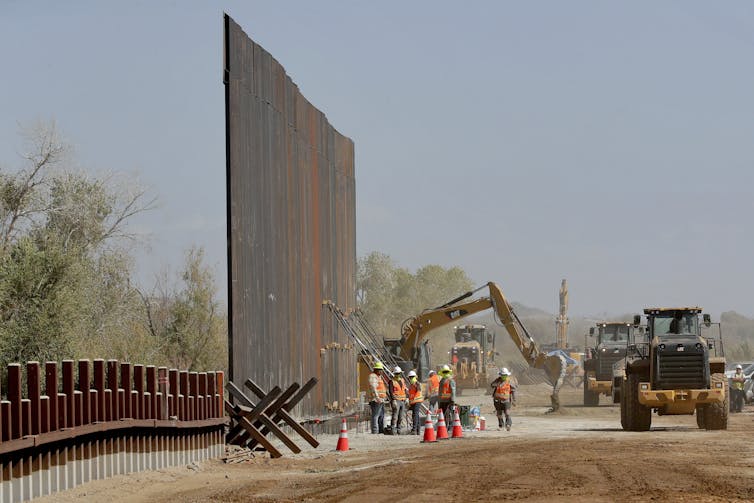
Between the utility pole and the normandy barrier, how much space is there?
181 feet

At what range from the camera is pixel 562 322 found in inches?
3159

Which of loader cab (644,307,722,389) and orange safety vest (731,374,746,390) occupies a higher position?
loader cab (644,307,722,389)

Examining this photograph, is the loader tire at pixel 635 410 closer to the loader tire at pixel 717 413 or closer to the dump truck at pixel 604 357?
the loader tire at pixel 717 413

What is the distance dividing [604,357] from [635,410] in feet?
60.6

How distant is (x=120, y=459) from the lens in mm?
18641

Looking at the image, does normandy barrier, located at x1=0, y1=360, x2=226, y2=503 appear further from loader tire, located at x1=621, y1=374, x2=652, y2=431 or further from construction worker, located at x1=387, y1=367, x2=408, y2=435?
loader tire, located at x1=621, y1=374, x2=652, y2=431

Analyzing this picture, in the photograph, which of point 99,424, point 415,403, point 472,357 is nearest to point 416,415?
point 415,403

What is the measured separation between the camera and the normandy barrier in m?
15.0

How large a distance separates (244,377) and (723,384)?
12.7 meters

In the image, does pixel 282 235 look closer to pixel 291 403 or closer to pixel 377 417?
→ pixel 291 403

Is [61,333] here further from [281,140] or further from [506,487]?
[506,487]

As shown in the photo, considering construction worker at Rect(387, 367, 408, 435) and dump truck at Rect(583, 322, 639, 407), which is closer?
construction worker at Rect(387, 367, 408, 435)

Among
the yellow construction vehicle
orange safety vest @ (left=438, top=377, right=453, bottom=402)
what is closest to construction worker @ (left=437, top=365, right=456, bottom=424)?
orange safety vest @ (left=438, top=377, right=453, bottom=402)

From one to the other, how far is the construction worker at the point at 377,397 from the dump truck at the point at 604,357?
18.4m
